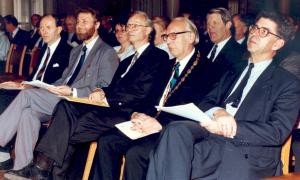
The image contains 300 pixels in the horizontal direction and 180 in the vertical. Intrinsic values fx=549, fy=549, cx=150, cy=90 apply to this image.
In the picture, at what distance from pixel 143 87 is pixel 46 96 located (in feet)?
2.88

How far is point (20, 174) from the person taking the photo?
4430 mm

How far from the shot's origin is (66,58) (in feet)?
17.3

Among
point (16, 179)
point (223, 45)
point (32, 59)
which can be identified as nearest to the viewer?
point (16, 179)

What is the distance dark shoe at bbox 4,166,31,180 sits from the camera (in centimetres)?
441

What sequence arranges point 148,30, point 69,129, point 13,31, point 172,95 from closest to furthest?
1. point 172,95
2. point 69,129
3. point 148,30
4. point 13,31

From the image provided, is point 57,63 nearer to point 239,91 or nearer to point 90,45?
point 90,45

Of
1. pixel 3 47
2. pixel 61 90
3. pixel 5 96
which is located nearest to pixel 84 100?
pixel 61 90

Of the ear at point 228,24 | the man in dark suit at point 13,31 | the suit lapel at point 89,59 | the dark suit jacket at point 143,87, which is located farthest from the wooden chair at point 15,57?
the man in dark suit at point 13,31

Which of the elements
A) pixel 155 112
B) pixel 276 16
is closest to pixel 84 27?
pixel 155 112

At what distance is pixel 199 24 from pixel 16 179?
559 cm

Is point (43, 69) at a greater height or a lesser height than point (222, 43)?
lesser

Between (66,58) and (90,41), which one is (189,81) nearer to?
(90,41)

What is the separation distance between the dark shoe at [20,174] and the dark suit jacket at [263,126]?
1858 mm

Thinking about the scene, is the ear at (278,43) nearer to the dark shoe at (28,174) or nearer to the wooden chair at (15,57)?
the dark shoe at (28,174)
